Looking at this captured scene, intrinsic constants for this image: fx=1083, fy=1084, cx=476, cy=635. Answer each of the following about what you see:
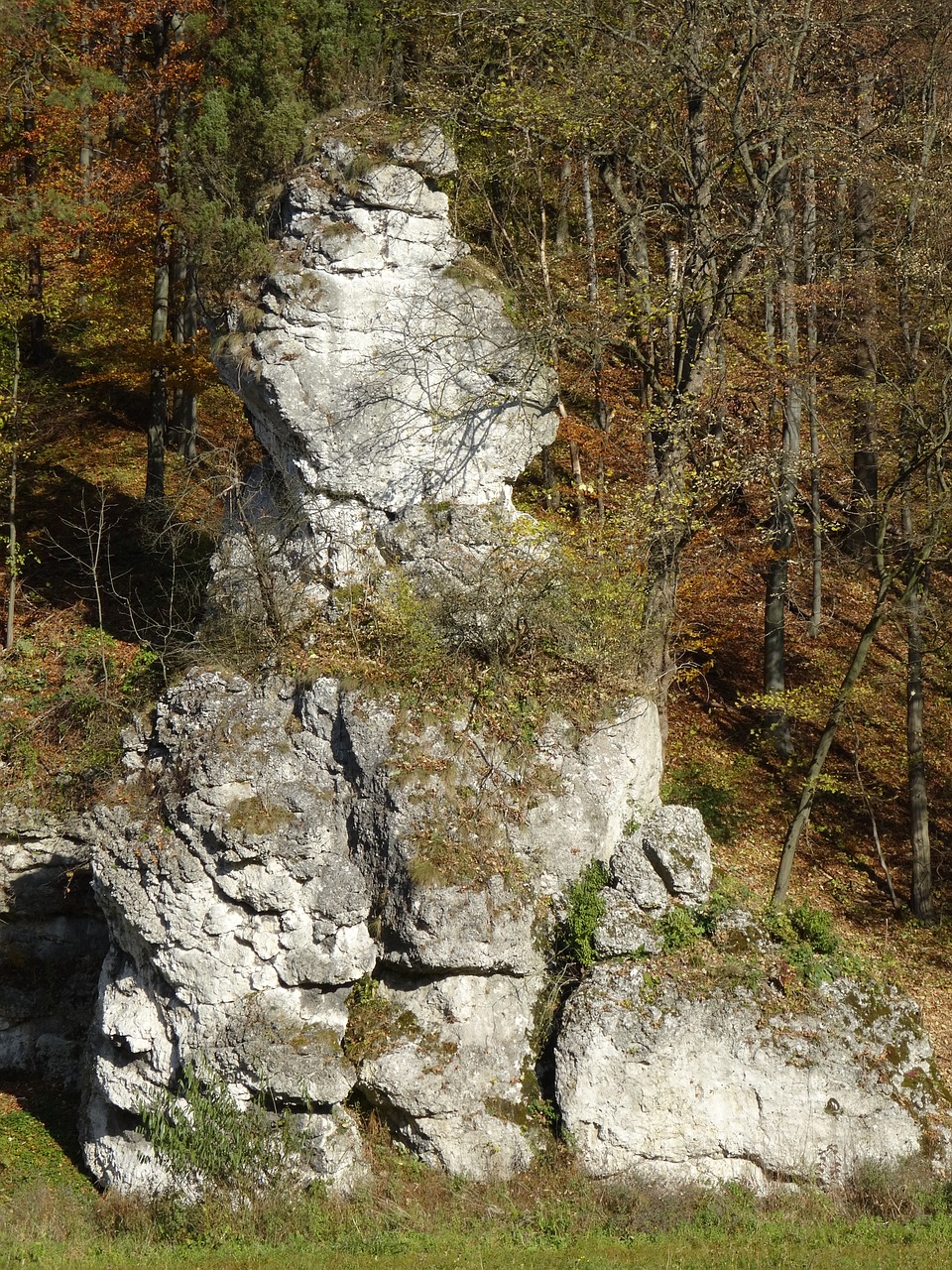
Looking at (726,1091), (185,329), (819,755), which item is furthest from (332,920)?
(185,329)

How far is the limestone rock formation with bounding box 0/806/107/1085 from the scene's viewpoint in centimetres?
1284

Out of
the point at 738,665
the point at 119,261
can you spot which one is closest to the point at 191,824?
the point at 738,665

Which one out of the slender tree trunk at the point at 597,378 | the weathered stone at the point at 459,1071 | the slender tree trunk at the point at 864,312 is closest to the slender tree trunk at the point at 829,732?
the slender tree trunk at the point at 864,312

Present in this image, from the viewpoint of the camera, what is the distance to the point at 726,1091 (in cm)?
1009

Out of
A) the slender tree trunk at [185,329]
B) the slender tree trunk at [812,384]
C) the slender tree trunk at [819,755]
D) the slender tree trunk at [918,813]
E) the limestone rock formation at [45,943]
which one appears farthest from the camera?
the slender tree trunk at [185,329]

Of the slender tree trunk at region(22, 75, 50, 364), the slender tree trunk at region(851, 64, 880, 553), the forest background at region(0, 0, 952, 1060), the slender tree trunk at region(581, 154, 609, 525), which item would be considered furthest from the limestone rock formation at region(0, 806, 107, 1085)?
the slender tree trunk at region(851, 64, 880, 553)

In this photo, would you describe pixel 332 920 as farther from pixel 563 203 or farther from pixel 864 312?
pixel 563 203

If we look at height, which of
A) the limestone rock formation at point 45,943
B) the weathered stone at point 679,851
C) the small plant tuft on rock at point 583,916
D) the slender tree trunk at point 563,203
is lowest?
the limestone rock formation at point 45,943

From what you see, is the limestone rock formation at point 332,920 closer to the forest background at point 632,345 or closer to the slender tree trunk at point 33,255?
the forest background at point 632,345

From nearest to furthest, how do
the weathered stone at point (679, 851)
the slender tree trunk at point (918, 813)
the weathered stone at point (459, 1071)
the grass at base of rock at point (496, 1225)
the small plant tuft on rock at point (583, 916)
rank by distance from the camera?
the grass at base of rock at point (496, 1225), the weathered stone at point (459, 1071), the small plant tuft on rock at point (583, 916), the weathered stone at point (679, 851), the slender tree trunk at point (918, 813)

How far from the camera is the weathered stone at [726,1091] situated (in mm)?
9961

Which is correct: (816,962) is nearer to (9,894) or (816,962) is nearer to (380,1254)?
(380,1254)

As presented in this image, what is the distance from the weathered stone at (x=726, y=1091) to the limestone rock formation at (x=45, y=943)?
6234 mm

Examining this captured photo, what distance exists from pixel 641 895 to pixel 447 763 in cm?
236
